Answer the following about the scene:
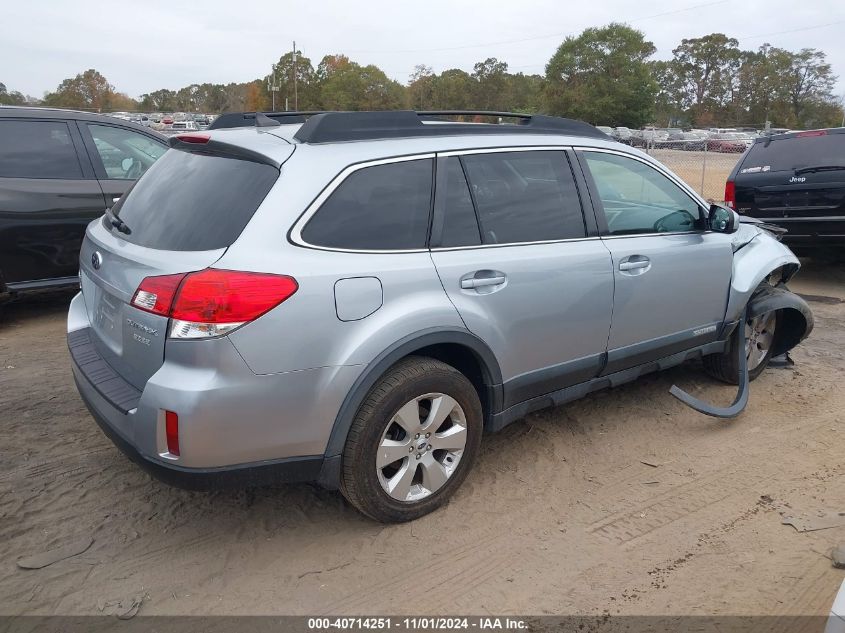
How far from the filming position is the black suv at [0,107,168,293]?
18.7ft

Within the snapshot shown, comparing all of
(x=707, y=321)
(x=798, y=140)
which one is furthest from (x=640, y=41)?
(x=707, y=321)

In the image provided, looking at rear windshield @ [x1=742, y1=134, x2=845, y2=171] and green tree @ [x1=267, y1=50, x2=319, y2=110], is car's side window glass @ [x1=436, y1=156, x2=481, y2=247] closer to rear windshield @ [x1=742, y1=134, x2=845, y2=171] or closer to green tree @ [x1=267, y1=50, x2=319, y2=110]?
rear windshield @ [x1=742, y1=134, x2=845, y2=171]

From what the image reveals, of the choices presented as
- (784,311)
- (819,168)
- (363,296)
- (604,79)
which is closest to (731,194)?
(819,168)

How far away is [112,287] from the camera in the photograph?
3020mm

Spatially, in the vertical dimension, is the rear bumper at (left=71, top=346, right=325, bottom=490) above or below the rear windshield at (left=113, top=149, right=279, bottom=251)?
below

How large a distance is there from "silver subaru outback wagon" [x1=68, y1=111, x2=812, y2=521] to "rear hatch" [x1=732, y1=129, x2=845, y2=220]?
451 cm

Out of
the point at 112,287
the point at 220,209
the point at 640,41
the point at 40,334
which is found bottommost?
the point at 40,334

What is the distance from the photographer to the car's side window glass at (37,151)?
228 inches

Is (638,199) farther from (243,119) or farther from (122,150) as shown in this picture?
(122,150)

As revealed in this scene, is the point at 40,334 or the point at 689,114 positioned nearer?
the point at 40,334

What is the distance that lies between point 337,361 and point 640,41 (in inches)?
3330

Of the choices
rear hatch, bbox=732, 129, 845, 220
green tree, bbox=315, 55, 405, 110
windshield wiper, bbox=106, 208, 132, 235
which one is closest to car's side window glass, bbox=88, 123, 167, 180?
windshield wiper, bbox=106, 208, 132, 235

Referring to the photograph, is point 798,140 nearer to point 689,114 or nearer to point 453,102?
point 453,102

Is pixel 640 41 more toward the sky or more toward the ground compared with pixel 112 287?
more toward the sky
